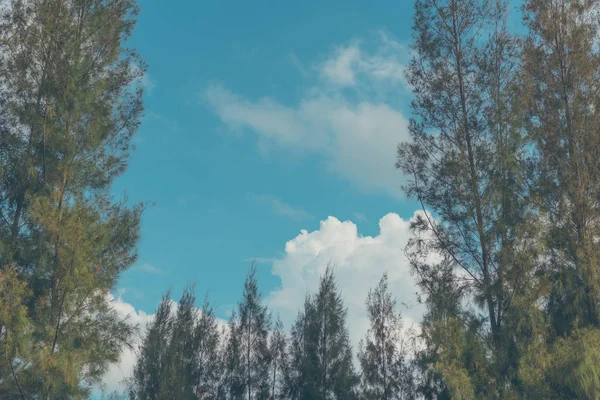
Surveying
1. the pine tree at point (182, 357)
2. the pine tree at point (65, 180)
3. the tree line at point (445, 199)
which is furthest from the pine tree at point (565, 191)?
the pine tree at point (182, 357)

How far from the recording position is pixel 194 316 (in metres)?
25.0

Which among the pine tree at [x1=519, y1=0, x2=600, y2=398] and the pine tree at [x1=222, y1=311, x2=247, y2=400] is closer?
the pine tree at [x1=519, y1=0, x2=600, y2=398]

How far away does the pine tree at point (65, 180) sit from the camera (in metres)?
12.3

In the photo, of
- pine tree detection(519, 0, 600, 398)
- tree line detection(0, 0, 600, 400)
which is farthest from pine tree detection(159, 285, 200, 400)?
Result: pine tree detection(519, 0, 600, 398)

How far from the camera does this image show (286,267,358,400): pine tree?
22625 millimetres

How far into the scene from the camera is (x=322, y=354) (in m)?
23.4

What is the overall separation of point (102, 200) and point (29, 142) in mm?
2123

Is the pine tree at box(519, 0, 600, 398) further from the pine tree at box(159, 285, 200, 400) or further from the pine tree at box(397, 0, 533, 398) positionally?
the pine tree at box(159, 285, 200, 400)

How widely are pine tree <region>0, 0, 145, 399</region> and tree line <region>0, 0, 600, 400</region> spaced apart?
0.12 ft

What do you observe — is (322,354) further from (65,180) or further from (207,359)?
(65,180)

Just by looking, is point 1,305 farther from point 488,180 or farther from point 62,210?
point 488,180

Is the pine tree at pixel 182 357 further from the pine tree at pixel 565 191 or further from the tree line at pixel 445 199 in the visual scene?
the pine tree at pixel 565 191

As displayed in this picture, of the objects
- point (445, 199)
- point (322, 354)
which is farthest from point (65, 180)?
point (322, 354)

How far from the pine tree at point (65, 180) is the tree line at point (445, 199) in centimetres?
4
